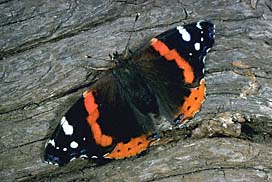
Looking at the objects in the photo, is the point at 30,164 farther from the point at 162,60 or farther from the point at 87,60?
the point at 162,60

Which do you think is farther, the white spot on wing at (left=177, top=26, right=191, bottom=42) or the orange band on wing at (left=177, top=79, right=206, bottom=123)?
the white spot on wing at (left=177, top=26, right=191, bottom=42)

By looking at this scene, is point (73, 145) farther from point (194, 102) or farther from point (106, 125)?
point (194, 102)

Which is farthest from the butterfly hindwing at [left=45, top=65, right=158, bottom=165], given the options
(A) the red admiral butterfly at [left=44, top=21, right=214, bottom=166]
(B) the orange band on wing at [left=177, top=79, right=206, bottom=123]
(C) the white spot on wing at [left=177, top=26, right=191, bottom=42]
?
(C) the white spot on wing at [left=177, top=26, right=191, bottom=42]

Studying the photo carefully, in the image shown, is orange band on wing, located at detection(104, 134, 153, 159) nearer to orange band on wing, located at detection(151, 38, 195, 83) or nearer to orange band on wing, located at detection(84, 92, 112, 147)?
orange band on wing, located at detection(84, 92, 112, 147)

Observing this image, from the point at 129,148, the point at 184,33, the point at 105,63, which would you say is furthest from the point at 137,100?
the point at 184,33

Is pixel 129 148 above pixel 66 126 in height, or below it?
below

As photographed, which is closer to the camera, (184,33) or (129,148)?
(129,148)
